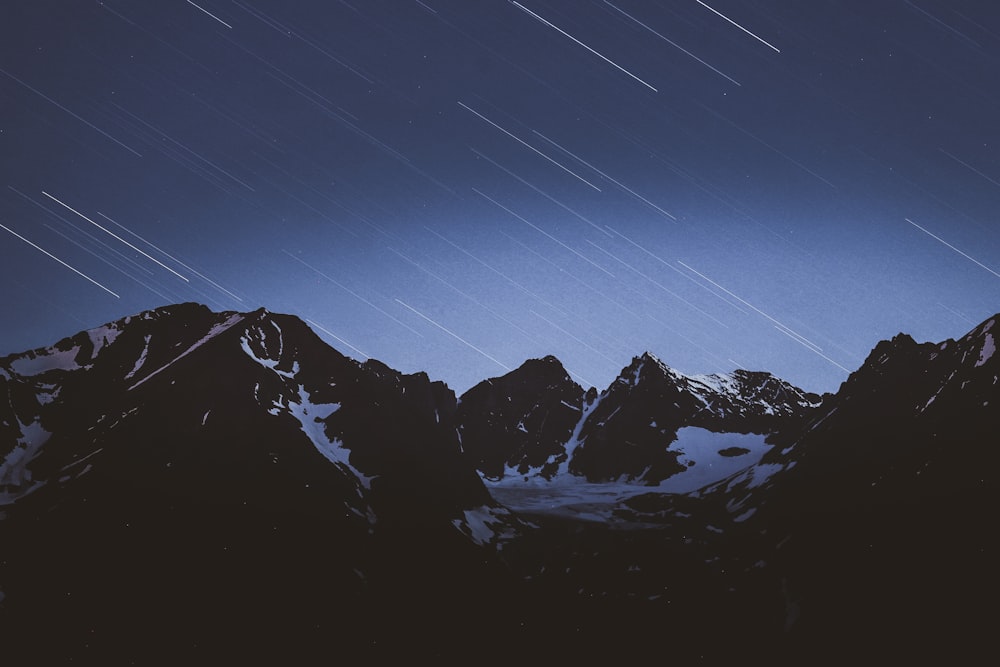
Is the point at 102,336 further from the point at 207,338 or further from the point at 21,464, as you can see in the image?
the point at 21,464

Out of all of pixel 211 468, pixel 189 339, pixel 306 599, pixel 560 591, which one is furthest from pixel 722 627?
pixel 189 339

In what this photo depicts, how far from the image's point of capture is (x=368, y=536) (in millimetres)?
119312

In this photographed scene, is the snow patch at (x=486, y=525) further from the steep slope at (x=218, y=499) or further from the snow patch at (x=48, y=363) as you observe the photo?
the snow patch at (x=48, y=363)

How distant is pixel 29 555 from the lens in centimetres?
10369

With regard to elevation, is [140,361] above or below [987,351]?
below

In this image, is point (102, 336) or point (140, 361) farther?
point (102, 336)

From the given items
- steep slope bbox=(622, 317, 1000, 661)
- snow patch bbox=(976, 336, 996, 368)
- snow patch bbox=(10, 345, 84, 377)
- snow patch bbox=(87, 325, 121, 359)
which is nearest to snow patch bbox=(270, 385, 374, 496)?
snow patch bbox=(87, 325, 121, 359)

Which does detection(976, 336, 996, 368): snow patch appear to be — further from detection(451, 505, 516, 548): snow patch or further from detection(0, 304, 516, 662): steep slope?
detection(0, 304, 516, 662): steep slope

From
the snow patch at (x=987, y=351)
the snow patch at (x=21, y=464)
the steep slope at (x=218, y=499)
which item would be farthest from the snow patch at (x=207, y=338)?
the snow patch at (x=987, y=351)

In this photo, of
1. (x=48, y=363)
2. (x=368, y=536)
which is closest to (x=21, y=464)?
(x=48, y=363)

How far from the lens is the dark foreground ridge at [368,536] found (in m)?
97.4

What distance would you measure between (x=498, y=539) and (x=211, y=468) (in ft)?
207

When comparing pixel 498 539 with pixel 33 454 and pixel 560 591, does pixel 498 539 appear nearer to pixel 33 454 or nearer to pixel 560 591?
pixel 560 591

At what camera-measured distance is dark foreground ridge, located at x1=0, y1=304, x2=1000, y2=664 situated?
319ft
